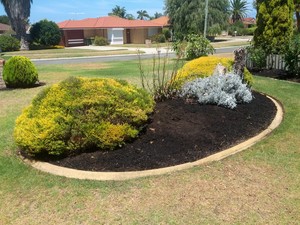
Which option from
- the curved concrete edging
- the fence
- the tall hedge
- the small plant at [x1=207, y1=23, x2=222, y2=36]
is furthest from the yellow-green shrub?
the small plant at [x1=207, y1=23, x2=222, y2=36]

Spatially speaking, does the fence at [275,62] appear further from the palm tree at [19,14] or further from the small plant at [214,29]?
the palm tree at [19,14]

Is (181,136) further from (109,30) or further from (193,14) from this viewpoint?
(109,30)

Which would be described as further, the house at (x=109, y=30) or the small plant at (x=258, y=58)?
the house at (x=109, y=30)

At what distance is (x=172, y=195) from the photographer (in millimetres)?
3611

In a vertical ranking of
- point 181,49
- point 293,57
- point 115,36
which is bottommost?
point 293,57

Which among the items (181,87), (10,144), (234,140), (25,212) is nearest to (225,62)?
(181,87)

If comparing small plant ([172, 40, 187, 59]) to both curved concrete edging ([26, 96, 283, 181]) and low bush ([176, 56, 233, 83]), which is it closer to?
low bush ([176, 56, 233, 83])

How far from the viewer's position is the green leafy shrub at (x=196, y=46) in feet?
53.8

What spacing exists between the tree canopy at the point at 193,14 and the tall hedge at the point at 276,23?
27.1 meters

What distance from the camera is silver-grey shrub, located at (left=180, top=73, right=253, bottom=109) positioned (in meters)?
6.27

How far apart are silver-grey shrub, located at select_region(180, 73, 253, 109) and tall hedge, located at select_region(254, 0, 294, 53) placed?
20.4 ft

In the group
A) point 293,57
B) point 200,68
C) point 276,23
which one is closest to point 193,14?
point 276,23

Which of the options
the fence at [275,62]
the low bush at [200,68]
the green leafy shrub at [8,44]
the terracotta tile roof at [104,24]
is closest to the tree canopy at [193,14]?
the terracotta tile roof at [104,24]

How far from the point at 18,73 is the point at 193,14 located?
33.1 meters
